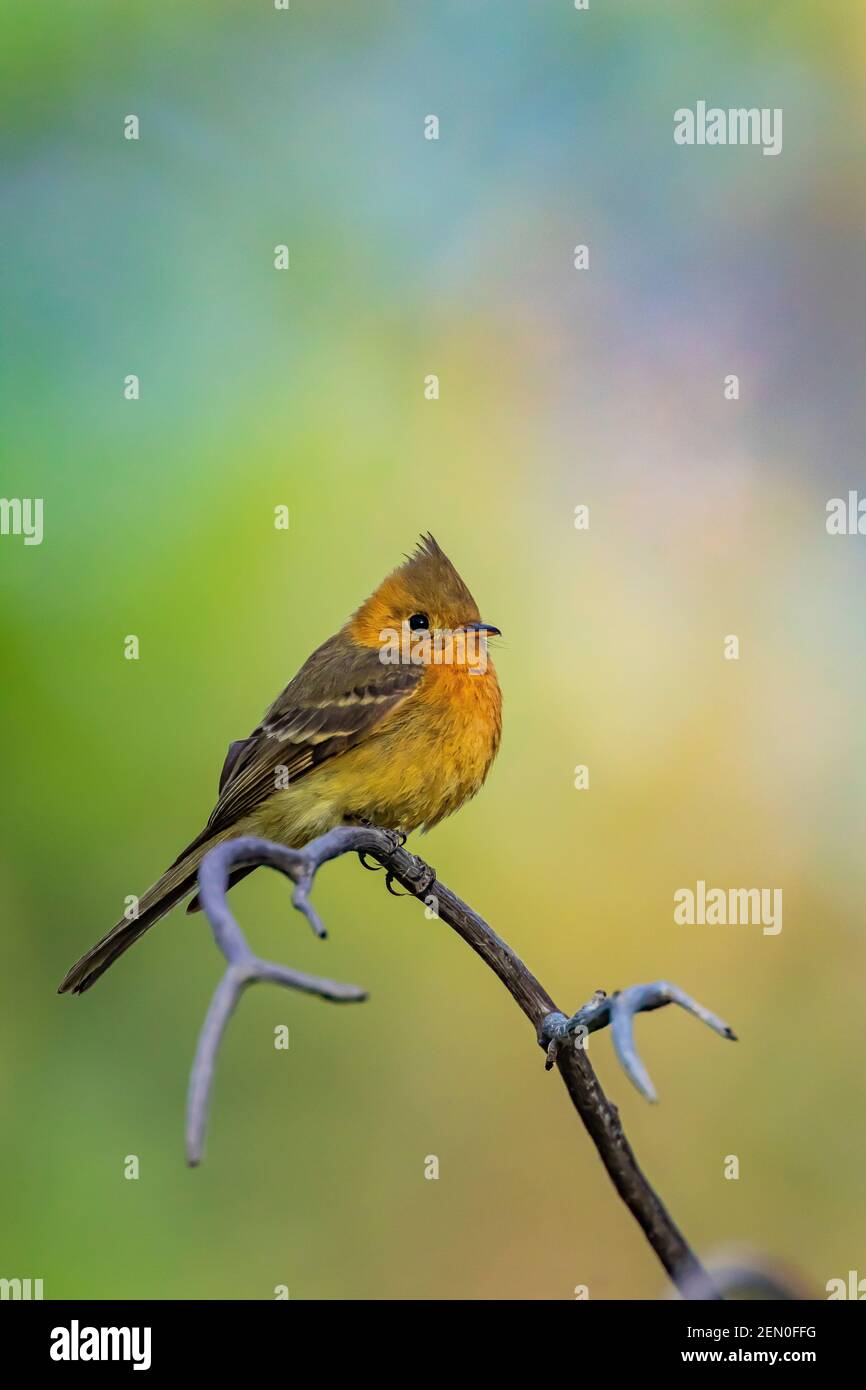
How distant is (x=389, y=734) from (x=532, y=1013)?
102 inches

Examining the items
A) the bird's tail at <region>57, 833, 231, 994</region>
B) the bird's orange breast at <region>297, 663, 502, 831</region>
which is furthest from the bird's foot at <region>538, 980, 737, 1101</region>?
the bird's orange breast at <region>297, 663, 502, 831</region>

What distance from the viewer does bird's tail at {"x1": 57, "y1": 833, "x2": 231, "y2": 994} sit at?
3846 millimetres

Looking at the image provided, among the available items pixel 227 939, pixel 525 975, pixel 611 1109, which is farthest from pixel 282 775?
pixel 227 939

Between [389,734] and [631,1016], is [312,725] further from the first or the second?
[631,1016]

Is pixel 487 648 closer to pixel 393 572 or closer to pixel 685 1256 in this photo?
Result: pixel 393 572

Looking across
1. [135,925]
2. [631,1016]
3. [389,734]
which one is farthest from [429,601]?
[631,1016]

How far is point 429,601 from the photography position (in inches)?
203

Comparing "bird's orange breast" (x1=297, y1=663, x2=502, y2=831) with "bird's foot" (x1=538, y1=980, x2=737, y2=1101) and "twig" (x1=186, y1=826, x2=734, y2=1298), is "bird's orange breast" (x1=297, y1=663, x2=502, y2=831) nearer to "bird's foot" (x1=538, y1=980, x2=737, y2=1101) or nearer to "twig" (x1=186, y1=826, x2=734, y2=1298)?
"twig" (x1=186, y1=826, x2=734, y2=1298)

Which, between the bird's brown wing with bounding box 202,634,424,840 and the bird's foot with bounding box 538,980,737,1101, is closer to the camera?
the bird's foot with bounding box 538,980,737,1101

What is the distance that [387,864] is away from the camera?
370 cm

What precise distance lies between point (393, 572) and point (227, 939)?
376cm

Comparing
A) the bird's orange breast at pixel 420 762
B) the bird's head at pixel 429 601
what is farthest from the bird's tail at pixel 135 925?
the bird's head at pixel 429 601

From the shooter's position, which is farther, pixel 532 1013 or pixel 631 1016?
pixel 532 1013

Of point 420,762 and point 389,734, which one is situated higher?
point 389,734
